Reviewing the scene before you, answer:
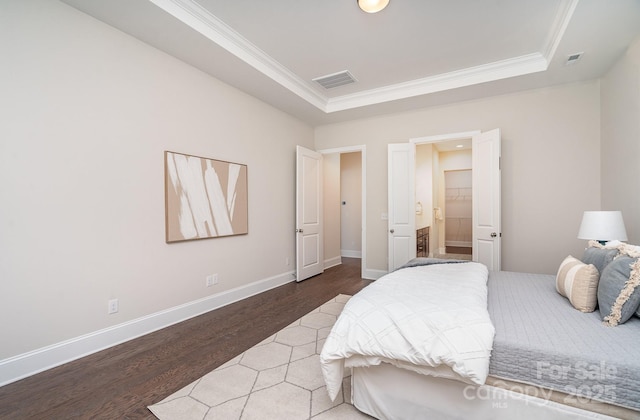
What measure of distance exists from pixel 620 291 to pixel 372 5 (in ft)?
8.57

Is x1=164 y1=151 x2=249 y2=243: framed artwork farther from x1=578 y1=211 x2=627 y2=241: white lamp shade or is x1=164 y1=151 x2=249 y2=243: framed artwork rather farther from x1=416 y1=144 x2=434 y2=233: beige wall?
x1=416 y1=144 x2=434 y2=233: beige wall

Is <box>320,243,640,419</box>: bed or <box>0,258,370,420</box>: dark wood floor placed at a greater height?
<box>320,243,640,419</box>: bed

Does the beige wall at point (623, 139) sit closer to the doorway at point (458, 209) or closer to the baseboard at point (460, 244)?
the doorway at point (458, 209)

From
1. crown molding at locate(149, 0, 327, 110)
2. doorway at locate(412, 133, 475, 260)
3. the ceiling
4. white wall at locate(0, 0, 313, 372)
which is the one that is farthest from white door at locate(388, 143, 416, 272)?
white wall at locate(0, 0, 313, 372)

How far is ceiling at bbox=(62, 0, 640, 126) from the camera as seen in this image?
2.41 m

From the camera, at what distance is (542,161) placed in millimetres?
3686

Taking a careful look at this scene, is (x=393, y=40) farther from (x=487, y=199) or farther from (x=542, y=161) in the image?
(x=542, y=161)

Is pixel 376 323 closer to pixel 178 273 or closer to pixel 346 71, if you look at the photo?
pixel 178 273

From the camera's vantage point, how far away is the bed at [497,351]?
1.18 metres

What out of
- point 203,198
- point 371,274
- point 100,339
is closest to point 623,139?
point 371,274

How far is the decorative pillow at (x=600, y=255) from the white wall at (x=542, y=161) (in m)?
1.86

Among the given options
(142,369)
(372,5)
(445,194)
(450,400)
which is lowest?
(142,369)

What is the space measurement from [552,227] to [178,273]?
466cm

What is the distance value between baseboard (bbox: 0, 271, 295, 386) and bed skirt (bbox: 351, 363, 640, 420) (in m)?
2.16
